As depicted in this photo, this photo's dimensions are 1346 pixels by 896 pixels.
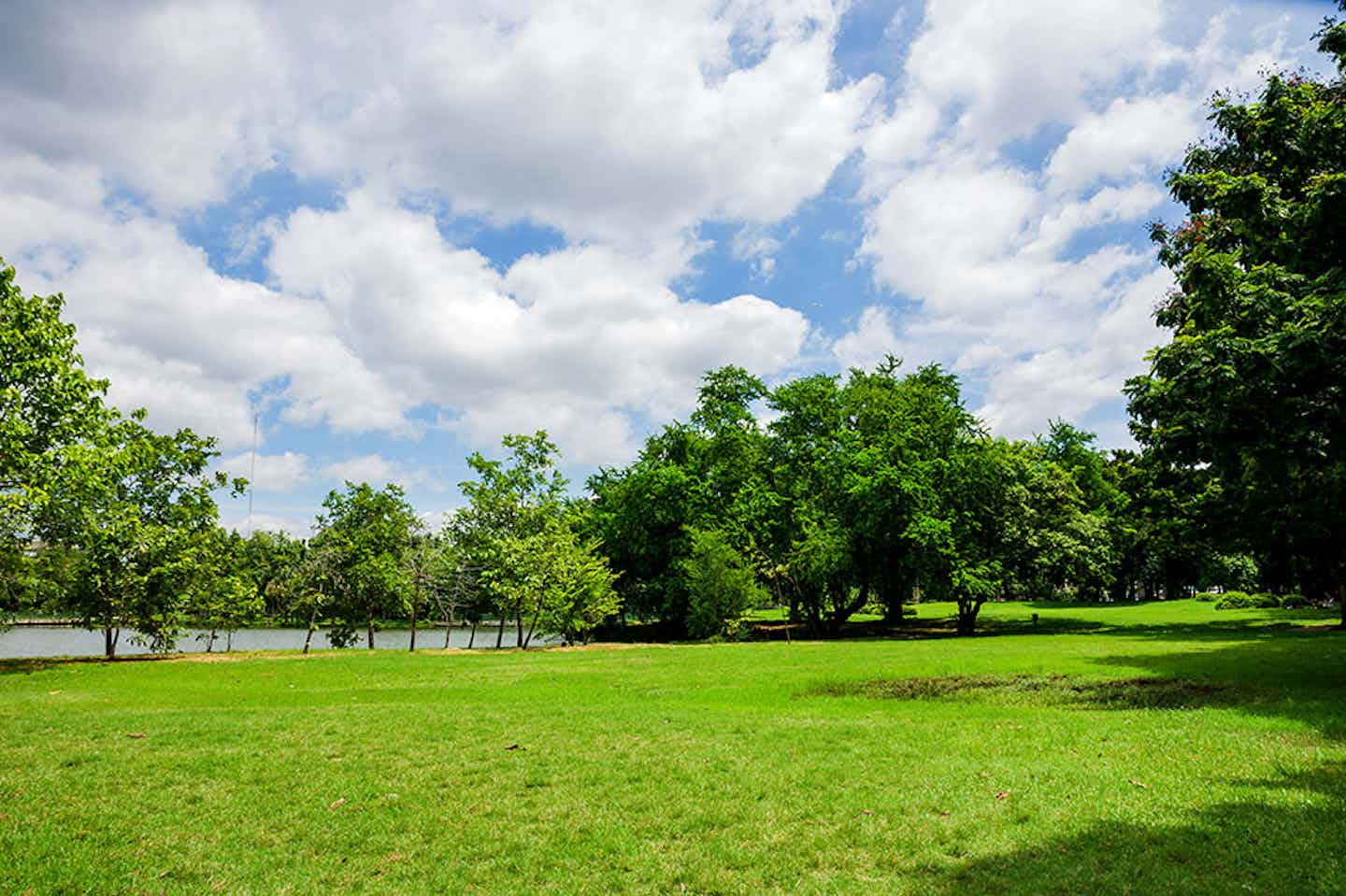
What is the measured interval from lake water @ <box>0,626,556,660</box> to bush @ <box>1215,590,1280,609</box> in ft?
168

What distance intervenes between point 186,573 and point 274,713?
21.2m

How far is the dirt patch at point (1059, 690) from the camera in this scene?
600 inches

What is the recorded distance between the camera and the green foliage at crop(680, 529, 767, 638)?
42.2 metres

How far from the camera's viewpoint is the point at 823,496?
46906mm

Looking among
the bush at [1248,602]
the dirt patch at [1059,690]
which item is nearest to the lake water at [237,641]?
the dirt patch at [1059,690]

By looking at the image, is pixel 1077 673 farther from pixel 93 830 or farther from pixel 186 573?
pixel 186 573

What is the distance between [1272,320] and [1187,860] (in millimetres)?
13782

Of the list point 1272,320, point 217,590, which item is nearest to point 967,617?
point 1272,320

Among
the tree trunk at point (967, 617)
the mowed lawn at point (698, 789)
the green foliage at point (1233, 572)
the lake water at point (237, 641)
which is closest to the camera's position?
the mowed lawn at point (698, 789)

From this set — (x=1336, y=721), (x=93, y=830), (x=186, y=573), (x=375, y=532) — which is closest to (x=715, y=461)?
(x=375, y=532)

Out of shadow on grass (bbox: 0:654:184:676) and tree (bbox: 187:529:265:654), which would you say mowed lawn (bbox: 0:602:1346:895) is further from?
tree (bbox: 187:529:265:654)

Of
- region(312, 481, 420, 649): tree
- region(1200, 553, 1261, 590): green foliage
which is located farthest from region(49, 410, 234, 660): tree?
region(1200, 553, 1261, 590): green foliage

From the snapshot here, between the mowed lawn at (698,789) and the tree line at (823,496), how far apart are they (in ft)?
22.7

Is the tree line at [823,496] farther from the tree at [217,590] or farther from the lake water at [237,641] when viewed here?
the lake water at [237,641]
